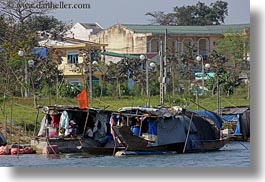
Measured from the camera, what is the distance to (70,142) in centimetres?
998

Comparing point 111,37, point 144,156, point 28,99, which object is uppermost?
point 111,37

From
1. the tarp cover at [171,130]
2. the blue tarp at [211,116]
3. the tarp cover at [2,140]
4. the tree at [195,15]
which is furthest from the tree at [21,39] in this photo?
the blue tarp at [211,116]

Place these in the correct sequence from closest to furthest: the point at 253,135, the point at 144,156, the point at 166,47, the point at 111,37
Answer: the point at 253,135 < the point at 111,37 < the point at 166,47 < the point at 144,156

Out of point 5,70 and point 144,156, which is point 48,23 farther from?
point 144,156

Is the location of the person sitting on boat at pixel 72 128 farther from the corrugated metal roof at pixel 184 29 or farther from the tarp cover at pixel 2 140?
the corrugated metal roof at pixel 184 29

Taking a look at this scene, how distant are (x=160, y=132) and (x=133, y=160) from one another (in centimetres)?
100

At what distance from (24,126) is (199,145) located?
213 cm

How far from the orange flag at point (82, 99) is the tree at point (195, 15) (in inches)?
54.0

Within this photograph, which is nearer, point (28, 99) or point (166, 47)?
point (166, 47)

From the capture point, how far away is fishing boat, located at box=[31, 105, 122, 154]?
32.3 feet

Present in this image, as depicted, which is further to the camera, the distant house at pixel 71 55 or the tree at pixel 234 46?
the distant house at pixel 71 55

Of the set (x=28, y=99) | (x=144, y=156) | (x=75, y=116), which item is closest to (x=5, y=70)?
(x=28, y=99)

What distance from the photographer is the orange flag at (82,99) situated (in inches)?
361

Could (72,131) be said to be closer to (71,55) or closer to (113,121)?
(113,121)
